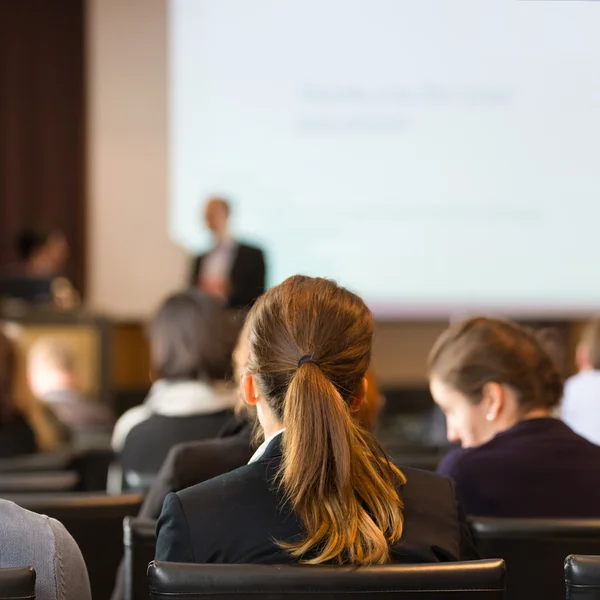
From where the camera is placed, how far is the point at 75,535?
6.56 ft

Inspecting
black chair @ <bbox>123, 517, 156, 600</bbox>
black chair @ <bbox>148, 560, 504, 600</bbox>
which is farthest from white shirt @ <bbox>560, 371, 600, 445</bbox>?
black chair @ <bbox>148, 560, 504, 600</bbox>

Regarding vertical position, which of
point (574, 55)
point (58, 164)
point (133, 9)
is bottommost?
point (58, 164)

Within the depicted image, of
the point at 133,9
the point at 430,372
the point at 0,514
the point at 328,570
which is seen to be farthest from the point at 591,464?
the point at 133,9

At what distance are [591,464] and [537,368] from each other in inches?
9.8

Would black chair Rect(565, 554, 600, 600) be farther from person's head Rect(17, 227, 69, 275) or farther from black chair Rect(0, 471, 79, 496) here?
person's head Rect(17, 227, 69, 275)

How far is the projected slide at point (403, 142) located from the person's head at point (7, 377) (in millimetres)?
3370

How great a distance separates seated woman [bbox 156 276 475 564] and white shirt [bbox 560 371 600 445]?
157 cm

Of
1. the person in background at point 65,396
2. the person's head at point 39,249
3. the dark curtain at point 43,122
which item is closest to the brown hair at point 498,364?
the person in background at point 65,396

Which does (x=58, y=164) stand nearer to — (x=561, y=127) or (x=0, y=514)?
(x=561, y=127)

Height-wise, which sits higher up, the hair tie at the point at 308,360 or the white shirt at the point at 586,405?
the hair tie at the point at 308,360

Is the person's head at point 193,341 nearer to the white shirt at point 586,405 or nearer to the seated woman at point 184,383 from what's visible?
the seated woman at point 184,383

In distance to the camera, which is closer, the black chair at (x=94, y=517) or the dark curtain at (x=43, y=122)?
the black chair at (x=94, y=517)

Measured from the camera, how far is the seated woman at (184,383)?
2.55m

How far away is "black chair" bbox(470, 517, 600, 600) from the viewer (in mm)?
1665
